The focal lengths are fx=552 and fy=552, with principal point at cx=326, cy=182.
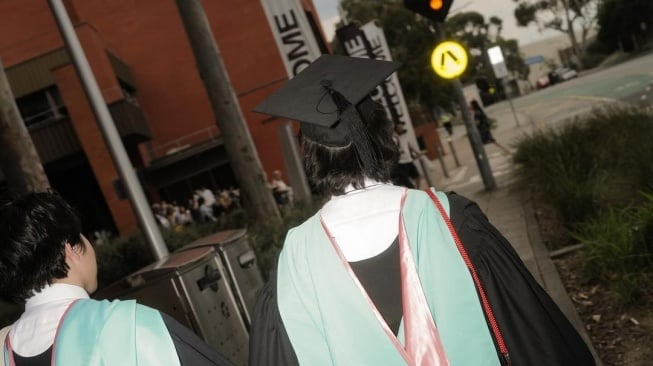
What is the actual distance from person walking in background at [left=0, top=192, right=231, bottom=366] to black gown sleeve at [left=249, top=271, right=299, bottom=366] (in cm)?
15

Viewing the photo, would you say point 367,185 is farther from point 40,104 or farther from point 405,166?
point 40,104

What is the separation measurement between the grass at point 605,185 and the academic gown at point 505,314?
247 cm

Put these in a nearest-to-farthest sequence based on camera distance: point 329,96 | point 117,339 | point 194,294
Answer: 1. point 117,339
2. point 329,96
3. point 194,294

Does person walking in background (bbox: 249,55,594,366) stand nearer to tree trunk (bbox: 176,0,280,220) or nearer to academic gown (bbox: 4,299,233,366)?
academic gown (bbox: 4,299,233,366)

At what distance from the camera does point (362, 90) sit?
2074 mm

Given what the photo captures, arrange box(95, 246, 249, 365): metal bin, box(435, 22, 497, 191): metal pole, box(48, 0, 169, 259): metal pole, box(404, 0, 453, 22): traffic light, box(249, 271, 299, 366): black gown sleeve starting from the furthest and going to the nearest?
box(435, 22, 497, 191): metal pole
box(404, 0, 453, 22): traffic light
box(48, 0, 169, 259): metal pole
box(95, 246, 249, 365): metal bin
box(249, 271, 299, 366): black gown sleeve

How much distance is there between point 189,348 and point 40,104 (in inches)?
907

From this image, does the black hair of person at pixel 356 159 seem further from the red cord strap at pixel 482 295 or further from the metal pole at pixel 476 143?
the metal pole at pixel 476 143

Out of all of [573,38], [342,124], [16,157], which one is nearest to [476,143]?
[16,157]

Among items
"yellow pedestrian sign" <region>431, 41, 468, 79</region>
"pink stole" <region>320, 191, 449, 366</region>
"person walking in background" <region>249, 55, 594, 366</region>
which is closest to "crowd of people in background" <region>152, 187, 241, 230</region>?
"yellow pedestrian sign" <region>431, 41, 468, 79</region>

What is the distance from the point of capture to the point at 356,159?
1.97m

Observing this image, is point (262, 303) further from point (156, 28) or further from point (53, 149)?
point (156, 28)

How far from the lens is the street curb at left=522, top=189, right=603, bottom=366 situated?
385cm

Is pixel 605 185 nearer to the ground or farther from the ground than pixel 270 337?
nearer to the ground
